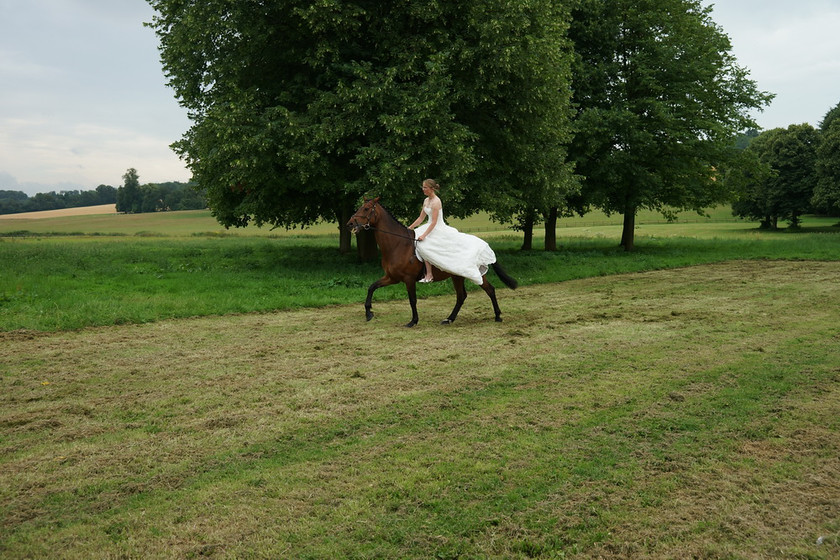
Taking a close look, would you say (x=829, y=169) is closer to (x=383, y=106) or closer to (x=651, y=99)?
(x=651, y=99)

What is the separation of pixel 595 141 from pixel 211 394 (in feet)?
73.1

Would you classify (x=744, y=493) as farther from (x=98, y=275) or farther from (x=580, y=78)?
(x=580, y=78)

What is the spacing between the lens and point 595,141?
25.3 meters

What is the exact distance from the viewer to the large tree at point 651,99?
2645 cm

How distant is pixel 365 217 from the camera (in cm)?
1169

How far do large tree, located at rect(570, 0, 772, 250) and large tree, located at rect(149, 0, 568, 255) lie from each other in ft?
20.0

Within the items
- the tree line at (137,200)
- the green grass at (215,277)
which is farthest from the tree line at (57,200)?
the green grass at (215,277)

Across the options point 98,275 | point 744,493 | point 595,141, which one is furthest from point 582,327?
point 595,141

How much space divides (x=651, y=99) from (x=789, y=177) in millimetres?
35255

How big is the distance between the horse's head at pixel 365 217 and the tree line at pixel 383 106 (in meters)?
5.04

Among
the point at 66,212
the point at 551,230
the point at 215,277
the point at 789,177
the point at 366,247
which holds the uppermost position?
the point at 789,177

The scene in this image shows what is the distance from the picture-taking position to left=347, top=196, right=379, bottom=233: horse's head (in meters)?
11.6

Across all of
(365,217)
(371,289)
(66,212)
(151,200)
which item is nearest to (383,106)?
(365,217)

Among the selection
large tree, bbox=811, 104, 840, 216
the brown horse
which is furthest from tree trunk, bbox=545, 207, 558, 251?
large tree, bbox=811, 104, 840, 216
